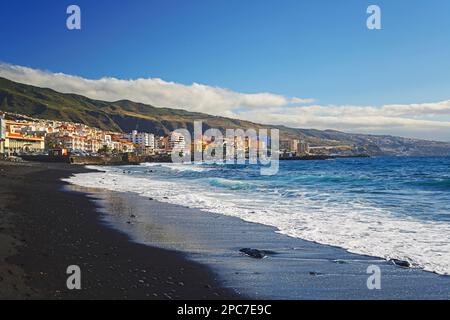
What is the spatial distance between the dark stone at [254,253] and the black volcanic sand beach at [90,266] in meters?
1.34

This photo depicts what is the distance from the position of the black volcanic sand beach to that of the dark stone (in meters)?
1.34

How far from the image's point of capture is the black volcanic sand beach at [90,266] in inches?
227

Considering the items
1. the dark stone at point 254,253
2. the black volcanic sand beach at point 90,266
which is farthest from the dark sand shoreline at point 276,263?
the black volcanic sand beach at point 90,266

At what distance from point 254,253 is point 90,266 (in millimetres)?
3151

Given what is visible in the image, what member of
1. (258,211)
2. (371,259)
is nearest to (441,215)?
(258,211)

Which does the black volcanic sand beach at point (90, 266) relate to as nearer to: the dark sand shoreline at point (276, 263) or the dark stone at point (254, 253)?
the dark sand shoreline at point (276, 263)

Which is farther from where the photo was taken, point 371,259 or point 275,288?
point 371,259

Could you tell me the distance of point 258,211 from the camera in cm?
1554

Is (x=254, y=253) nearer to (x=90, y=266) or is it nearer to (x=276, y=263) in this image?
(x=276, y=263)

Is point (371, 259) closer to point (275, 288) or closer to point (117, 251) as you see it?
point (275, 288)

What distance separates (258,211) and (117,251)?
25.4 feet

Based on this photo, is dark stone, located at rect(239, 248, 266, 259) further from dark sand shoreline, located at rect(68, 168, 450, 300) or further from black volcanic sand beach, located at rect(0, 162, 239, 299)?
black volcanic sand beach, located at rect(0, 162, 239, 299)

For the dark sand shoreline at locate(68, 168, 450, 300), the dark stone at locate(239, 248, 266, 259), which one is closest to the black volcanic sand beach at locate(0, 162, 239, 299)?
the dark sand shoreline at locate(68, 168, 450, 300)

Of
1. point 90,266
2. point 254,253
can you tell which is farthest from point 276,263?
point 90,266
